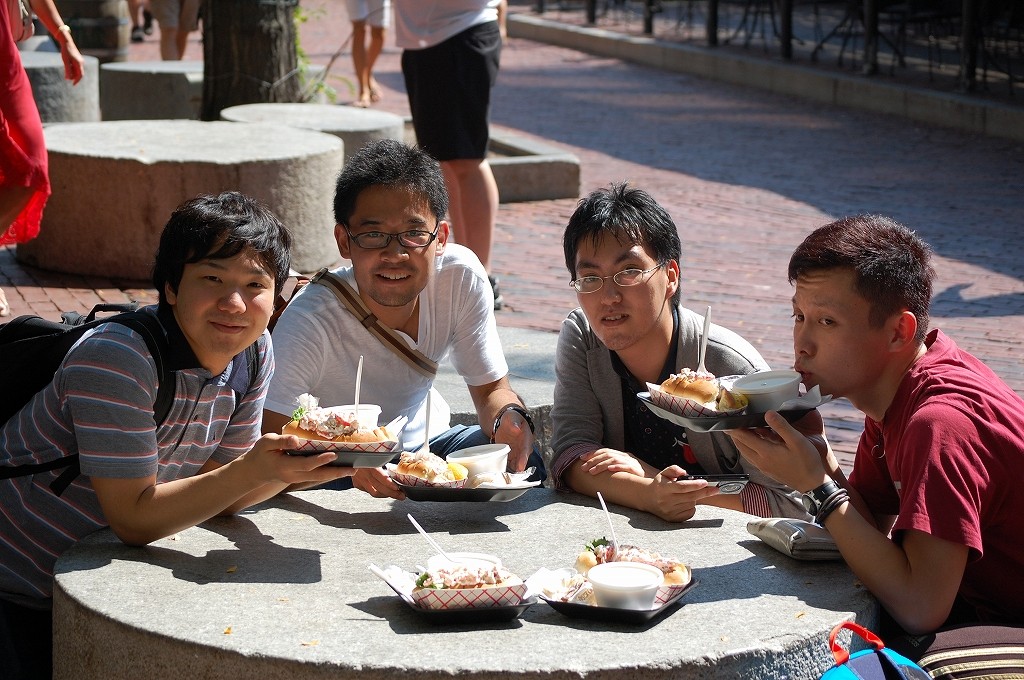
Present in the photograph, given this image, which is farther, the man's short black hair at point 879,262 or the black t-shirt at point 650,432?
the black t-shirt at point 650,432

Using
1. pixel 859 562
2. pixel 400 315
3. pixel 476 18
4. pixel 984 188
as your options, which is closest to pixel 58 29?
pixel 476 18

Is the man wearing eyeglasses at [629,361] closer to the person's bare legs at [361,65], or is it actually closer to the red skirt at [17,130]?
the red skirt at [17,130]

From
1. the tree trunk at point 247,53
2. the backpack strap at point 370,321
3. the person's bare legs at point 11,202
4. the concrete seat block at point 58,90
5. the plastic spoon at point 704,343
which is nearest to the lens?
the plastic spoon at point 704,343

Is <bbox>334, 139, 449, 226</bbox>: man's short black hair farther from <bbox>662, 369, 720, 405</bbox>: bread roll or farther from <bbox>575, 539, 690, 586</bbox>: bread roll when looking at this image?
<bbox>575, 539, 690, 586</bbox>: bread roll

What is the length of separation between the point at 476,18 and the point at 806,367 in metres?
3.94

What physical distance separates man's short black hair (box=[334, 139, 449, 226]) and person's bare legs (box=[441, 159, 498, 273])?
8.42ft

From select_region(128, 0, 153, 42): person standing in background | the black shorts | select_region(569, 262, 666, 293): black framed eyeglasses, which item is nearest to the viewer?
select_region(569, 262, 666, 293): black framed eyeglasses

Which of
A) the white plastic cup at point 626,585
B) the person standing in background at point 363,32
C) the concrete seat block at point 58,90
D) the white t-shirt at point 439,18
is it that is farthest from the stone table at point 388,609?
the person standing in background at point 363,32

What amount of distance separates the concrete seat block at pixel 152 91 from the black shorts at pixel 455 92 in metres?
4.53

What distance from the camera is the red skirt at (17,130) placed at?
5668 mm

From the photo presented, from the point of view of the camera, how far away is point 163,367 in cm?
294

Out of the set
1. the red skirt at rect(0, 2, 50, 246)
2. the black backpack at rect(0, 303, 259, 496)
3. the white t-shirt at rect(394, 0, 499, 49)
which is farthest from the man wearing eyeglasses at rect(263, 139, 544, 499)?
the white t-shirt at rect(394, 0, 499, 49)

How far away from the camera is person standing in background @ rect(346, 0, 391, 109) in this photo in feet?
41.7

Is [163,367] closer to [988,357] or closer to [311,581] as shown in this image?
[311,581]
